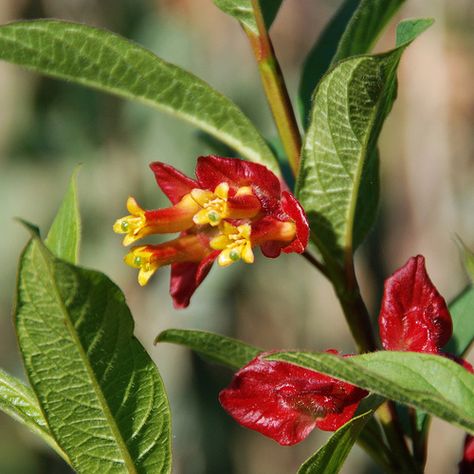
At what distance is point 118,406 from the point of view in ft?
2.73

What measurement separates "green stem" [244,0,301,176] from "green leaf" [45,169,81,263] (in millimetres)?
216

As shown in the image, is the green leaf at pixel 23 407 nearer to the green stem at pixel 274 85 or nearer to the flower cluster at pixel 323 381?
the flower cluster at pixel 323 381

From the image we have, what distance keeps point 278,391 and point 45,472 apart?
151 inches

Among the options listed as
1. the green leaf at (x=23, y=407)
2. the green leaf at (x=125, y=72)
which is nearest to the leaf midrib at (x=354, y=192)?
the green leaf at (x=125, y=72)

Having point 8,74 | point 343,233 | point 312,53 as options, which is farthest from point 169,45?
Answer: point 343,233

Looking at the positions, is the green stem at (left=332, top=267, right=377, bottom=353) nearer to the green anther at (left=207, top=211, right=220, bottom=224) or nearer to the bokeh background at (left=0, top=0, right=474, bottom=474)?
the green anther at (left=207, top=211, right=220, bottom=224)

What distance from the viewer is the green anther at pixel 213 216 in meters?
0.92

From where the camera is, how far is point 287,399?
3.02 feet

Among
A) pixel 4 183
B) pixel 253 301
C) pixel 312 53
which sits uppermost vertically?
pixel 312 53

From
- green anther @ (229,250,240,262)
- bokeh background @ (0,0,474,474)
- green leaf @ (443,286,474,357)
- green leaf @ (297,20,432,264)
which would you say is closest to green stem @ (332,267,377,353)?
green leaf @ (297,20,432,264)

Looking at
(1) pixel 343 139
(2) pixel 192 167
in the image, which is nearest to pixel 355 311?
(1) pixel 343 139

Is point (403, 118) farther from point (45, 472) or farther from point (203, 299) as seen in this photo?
point (45, 472)

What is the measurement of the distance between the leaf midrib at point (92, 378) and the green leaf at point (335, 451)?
0.50 ft

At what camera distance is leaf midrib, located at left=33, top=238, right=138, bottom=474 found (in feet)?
2.35
